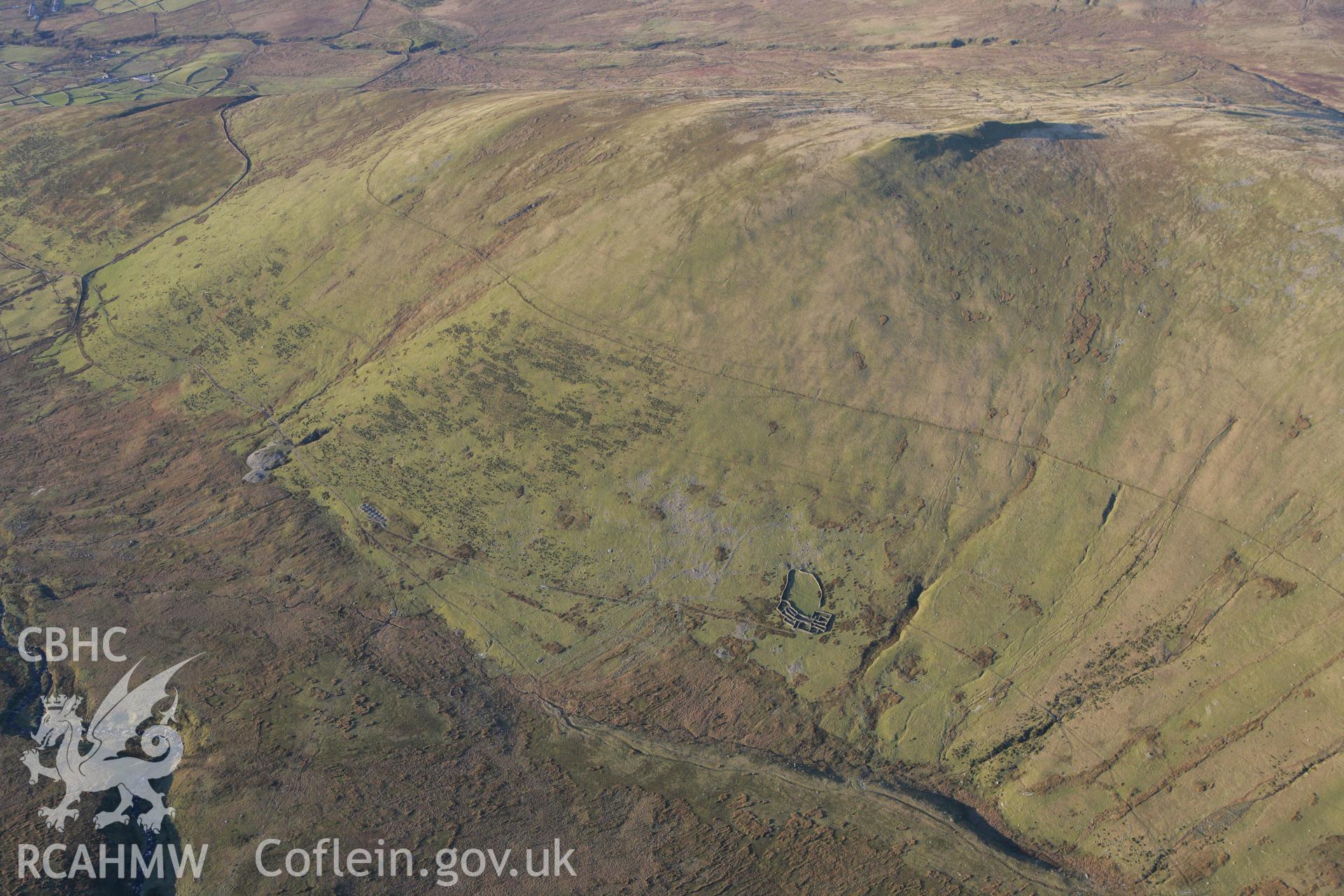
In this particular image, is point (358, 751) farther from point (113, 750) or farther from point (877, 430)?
point (877, 430)

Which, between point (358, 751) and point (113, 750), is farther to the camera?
point (358, 751)

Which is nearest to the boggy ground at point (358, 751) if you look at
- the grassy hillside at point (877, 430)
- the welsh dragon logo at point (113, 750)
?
the welsh dragon logo at point (113, 750)

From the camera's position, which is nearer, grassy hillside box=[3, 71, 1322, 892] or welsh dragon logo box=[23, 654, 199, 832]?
welsh dragon logo box=[23, 654, 199, 832]

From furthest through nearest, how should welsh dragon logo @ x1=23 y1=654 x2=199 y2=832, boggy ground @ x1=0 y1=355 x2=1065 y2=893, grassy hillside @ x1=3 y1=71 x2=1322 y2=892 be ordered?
grassy hillside @ x1=3 y1=71 x2=1322 y2=892 < welsh dragon logo @ x1=23 y1=654 x2=199 y2=832 < boggy ground @ x1=0 y1=355 x2=1065 y2=893

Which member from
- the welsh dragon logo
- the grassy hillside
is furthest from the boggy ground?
the grassy hillside

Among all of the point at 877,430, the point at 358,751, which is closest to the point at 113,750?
the point at 358,751

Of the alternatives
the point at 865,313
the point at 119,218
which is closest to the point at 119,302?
the point at 119,218

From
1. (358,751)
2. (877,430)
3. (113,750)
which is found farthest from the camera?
(877,430)

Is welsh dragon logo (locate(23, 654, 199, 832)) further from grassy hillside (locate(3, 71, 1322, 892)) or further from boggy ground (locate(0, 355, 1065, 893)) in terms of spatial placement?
grassy hillside (locate(3, 71, 1322, 892))

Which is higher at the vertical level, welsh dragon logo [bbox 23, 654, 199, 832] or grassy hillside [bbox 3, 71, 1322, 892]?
grassy hillside [bbox 3, 71, 1322, 892]

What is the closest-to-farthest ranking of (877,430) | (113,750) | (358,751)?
(113,750) → (358,751) → (877,430)
